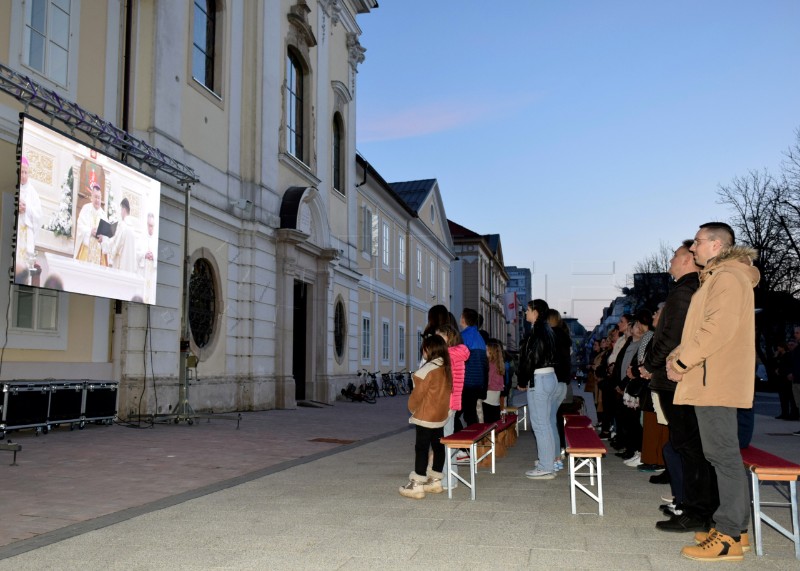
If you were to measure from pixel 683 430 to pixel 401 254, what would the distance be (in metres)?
32.9

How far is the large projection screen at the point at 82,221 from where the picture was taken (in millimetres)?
10000

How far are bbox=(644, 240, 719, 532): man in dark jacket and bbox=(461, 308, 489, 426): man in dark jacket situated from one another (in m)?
3.62

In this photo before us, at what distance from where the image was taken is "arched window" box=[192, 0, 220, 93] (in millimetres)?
16766

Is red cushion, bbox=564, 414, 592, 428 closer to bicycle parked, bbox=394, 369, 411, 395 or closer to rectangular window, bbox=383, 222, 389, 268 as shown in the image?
bicycle parked, bbox=394, 369, 411, 395

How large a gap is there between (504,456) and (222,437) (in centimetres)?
456

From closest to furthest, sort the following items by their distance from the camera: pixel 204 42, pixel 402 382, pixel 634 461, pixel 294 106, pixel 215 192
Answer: pixel 634 461 → pixel 215 192 → pixel 204 42 → pixel 294 106 → pixel 402 382

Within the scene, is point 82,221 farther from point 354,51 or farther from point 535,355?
point 354,51

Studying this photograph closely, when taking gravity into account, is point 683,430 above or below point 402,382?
above

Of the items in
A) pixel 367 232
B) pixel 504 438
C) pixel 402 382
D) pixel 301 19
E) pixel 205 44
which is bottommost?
pixel 504 438

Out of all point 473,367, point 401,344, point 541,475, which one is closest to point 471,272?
point 401,344

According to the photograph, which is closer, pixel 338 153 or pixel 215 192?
pixel 215 192

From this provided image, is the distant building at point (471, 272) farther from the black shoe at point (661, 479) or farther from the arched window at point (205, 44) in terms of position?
the black shoe at point (661, 479)

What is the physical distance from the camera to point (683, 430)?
5250mm

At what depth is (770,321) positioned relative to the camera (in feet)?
130
